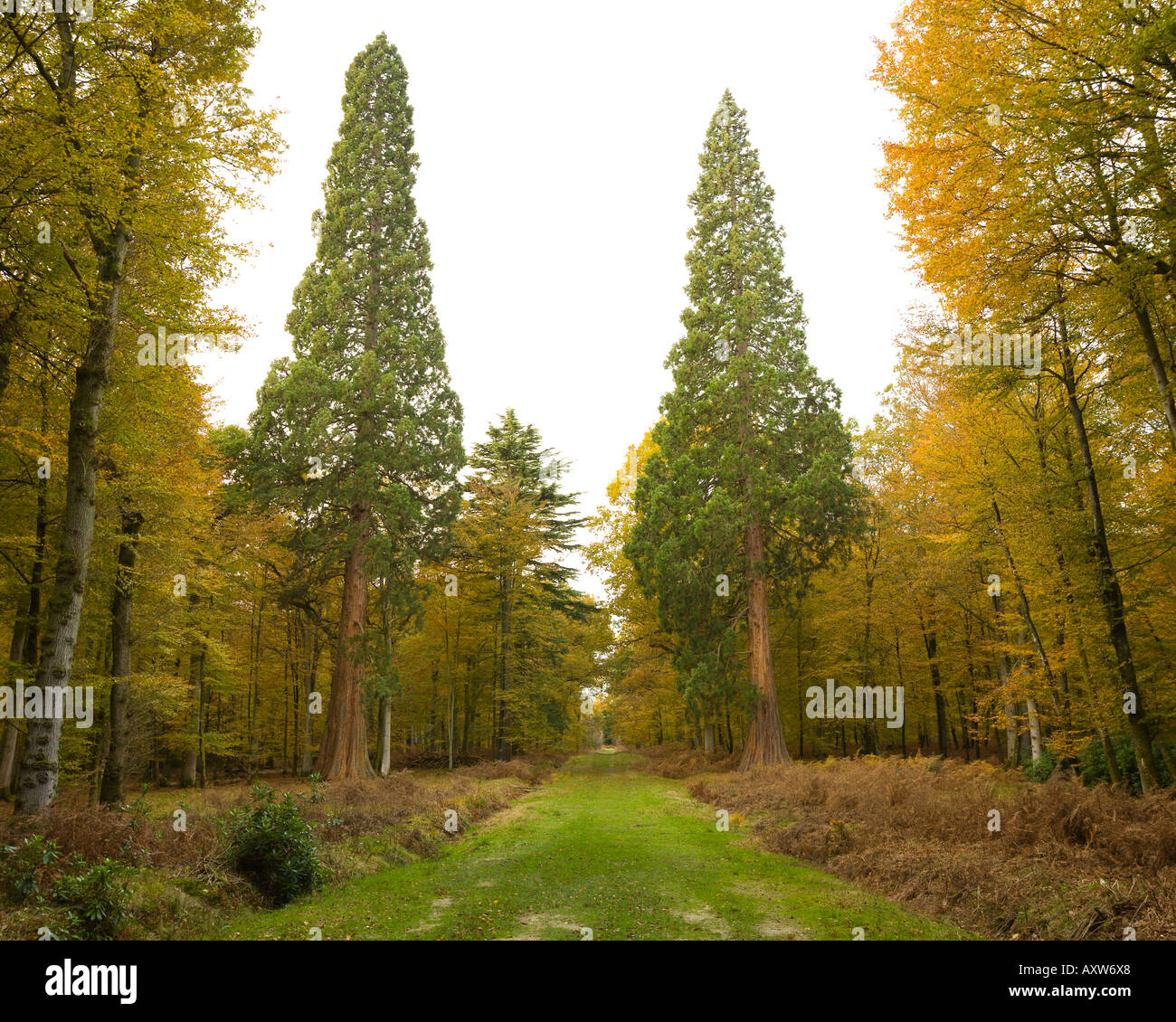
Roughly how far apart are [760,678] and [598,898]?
41.6 ft

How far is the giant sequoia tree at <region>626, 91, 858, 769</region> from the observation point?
18.6 meters

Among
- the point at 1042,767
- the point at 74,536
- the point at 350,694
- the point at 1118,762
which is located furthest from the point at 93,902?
the point at 1042,767

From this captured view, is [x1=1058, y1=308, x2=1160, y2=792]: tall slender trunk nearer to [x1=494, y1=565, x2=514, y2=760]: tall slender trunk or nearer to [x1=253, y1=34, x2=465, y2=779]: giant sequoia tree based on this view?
[x1=253, y1=34, x2=465, y2=779]: giant sequoia tree

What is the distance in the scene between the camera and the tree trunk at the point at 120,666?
42.6 feet

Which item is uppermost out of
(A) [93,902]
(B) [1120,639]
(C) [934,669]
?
(B) [1120,639]

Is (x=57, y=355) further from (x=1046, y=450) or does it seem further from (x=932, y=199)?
(x=1046, y=450)

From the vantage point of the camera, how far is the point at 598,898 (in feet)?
23.8

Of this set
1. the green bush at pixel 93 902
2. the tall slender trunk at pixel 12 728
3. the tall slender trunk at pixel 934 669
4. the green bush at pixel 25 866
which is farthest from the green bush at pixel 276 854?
the tall slender trunk at pixel 934 669

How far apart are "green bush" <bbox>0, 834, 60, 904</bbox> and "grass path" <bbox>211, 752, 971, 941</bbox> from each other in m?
1.63

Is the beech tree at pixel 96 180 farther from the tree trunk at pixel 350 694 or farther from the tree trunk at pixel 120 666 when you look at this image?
the tree trunk at pixel 350 694

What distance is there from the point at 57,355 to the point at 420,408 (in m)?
9.41

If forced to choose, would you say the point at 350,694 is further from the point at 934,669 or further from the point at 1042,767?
the point at 934,669
